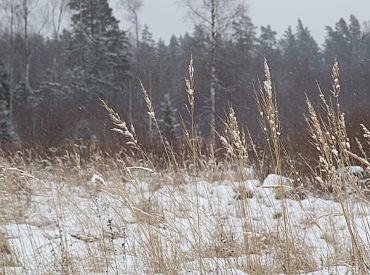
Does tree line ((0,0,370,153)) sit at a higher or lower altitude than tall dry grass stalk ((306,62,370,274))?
higher

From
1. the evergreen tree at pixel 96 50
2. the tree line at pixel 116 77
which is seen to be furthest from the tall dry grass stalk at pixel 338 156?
the evergreen tree at pixel 96 50

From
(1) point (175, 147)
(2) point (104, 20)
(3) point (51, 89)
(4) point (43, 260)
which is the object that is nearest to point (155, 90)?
(2) point (104, 20)

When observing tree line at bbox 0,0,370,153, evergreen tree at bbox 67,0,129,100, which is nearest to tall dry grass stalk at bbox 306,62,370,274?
tree line at bbox 0,0,370,153

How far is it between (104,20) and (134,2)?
2.02m

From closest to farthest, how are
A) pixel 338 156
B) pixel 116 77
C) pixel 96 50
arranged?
pixel 338 156, pixel 96 50, pixel 116 77

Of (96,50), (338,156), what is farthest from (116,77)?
(338,156)

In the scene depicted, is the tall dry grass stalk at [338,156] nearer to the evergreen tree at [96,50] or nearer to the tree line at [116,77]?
the tree line at [116,77]

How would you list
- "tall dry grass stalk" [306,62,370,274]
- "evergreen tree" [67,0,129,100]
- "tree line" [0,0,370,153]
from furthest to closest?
"evergreen tree" [67,0,129,100] < "tree line" [0,0,370,153] < "tall dry grass stalk" [306,62,370,274]

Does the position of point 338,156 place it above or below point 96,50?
below

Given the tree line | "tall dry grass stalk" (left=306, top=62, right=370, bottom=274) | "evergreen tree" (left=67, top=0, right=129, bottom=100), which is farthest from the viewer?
"evergreen tree" (left=67, top=0, right=129, bottom=100)

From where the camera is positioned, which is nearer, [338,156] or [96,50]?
[338,156]

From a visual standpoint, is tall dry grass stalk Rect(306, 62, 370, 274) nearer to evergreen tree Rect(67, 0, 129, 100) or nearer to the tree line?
the tree line

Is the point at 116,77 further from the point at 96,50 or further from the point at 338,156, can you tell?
the point at 338,156

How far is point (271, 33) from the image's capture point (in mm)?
49938
